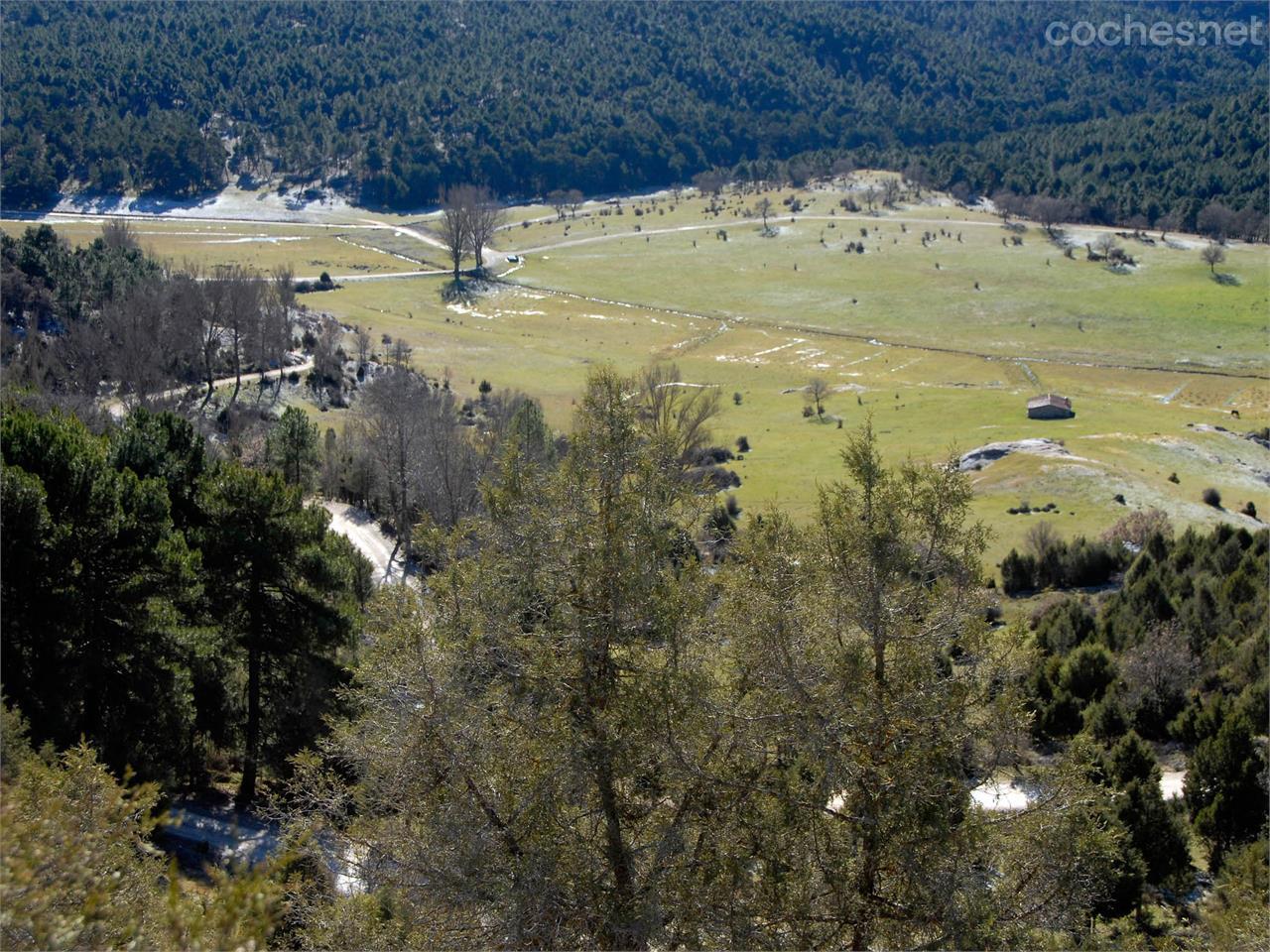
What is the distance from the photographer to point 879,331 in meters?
101

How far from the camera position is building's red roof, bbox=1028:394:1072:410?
69.4m

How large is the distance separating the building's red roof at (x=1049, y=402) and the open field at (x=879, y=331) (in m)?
1.11

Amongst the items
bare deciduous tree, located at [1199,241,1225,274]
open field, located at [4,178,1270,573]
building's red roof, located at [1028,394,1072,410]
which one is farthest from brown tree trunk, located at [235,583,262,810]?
bare deciduous tree, located at [1199,241,1225,274]

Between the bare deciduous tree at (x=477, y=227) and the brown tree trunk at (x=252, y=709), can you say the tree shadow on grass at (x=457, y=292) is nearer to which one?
the bare deciduous tree at (x=477, y=227)

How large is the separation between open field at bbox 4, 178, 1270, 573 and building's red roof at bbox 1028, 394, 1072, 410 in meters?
1.11

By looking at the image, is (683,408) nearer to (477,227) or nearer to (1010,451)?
(1010,451)

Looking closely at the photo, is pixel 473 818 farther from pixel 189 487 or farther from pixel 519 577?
pixel 189 487

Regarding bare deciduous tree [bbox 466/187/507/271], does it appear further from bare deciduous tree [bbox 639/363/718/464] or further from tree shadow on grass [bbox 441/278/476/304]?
bare deciduous tree [bbox 639/363/718/464]

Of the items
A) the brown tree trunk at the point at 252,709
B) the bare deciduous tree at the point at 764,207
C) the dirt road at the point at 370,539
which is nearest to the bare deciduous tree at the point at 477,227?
the bare deciduous tree at the point at 764,207

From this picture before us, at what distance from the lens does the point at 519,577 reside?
1075 centimetres

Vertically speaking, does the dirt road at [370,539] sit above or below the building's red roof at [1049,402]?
below

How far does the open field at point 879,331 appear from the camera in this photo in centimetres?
5812

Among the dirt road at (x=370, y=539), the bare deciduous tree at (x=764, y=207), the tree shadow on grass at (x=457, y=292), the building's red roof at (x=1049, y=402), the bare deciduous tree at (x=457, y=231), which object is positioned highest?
the bare deciduous tree at (x=764, y=207)

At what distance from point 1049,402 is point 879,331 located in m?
32.6
